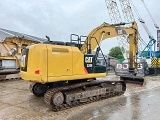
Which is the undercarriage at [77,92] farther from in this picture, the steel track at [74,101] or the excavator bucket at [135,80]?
the excavator bucket at [135,80]

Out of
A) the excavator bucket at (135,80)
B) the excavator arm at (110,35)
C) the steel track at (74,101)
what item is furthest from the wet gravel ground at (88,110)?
the excavator bucket at (135,80)

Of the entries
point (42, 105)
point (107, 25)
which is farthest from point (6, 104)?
point (107, 25)

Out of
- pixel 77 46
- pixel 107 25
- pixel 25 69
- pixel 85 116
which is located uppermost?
pixel 107 25

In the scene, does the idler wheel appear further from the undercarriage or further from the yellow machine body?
the yellow machine body

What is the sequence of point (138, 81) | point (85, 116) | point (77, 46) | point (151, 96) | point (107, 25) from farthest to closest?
point (138, 81)
point (107, 25)
point (151, 96)
point (77, 46)
point (85, 116)

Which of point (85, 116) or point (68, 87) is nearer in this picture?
point (85, 116)

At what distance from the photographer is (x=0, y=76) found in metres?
13.8

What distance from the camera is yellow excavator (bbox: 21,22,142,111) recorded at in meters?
6.73

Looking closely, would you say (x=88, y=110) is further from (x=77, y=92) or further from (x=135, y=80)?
(x=135, y=80)

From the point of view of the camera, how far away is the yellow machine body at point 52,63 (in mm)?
6660

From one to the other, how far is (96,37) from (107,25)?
0.86 meters

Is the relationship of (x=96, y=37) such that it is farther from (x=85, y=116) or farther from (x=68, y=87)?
(x=85, y=116)

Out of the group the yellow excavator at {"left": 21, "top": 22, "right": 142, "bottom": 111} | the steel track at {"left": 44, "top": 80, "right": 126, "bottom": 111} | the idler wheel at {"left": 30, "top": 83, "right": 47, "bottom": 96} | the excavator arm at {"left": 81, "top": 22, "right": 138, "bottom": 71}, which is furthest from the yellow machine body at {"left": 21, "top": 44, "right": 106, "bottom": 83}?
the idler wheel at {"left": 30, "top": 83, "right": 47, "bottom": 96}

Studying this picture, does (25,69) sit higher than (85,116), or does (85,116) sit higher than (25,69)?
(25,69)
